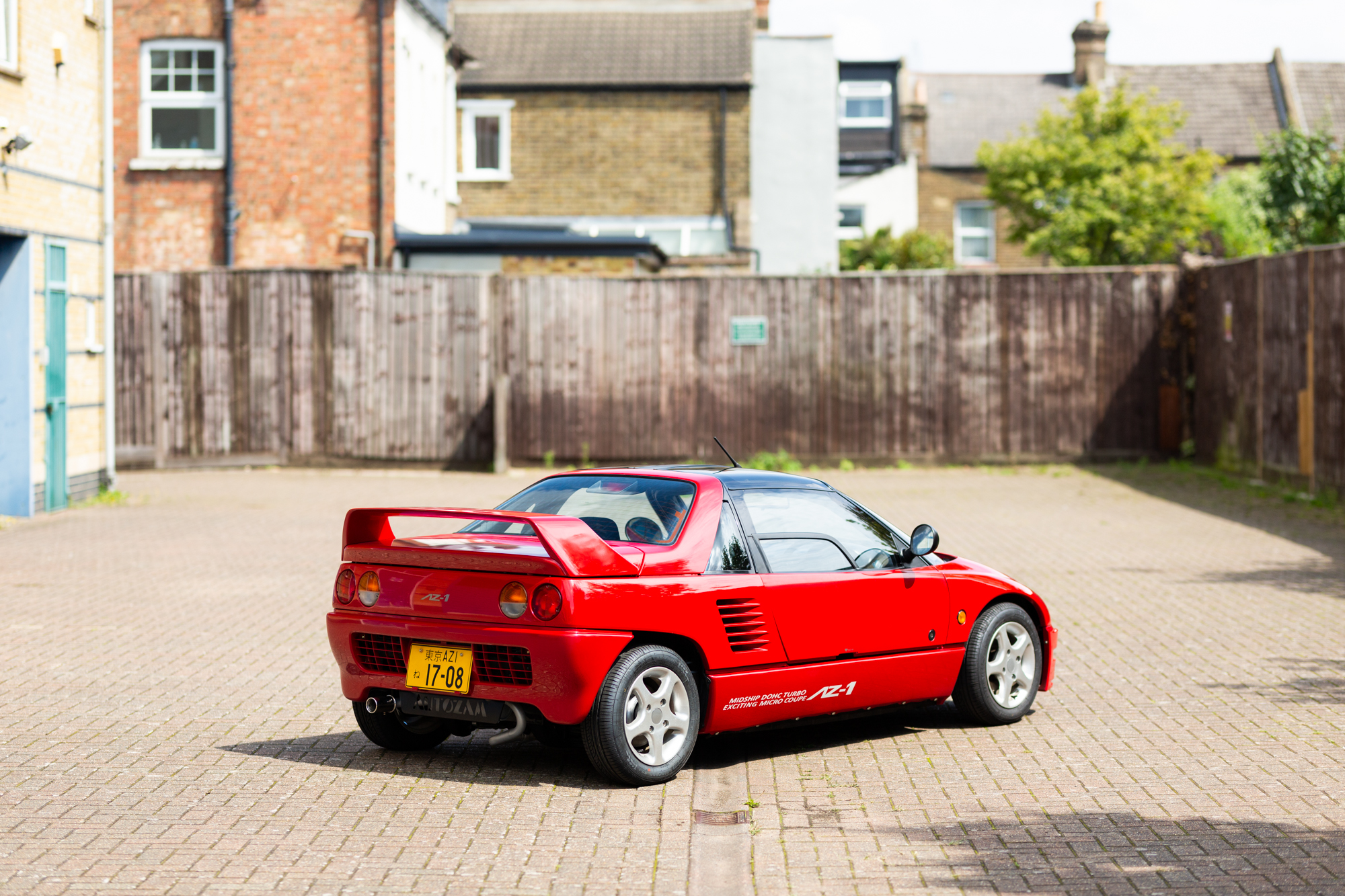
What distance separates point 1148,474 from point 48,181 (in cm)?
1432

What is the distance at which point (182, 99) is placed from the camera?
26625 mm

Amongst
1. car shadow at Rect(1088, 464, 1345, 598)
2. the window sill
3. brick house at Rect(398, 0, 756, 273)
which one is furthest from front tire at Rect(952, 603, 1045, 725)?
brick house at Rect(398, 0, 756, 273)

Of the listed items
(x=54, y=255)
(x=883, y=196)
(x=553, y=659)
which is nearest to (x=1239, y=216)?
(x=883, y=196)

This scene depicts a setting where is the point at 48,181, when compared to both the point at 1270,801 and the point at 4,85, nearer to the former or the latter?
the point at 4,85

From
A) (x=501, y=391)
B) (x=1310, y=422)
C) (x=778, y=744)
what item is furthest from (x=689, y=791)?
(x=501, y=391)

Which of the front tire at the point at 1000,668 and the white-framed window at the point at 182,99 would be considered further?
the white-framed window at the point at 182,99

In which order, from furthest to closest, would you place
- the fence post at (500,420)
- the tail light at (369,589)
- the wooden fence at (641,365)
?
the wooden fence at (641,365) < the fence post at (500,420) < the tail light at (369,589)

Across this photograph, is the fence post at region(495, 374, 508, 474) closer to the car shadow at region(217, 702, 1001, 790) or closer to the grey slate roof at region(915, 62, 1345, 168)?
the car shadow at region(217, 702, 1001, 790)

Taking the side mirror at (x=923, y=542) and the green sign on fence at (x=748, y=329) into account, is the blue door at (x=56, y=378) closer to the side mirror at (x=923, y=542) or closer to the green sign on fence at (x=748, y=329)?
the green sign on fence at (x=748, y=329)

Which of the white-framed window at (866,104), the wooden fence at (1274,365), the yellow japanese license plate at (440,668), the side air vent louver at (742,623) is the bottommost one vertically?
the yellow japanese license plate at (440,668)

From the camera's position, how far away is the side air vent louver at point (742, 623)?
21.9 ft

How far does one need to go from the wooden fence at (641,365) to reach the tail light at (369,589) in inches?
611

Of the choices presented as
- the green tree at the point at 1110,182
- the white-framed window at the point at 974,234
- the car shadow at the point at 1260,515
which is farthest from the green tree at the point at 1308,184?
the white-framed window at the point at 974,234

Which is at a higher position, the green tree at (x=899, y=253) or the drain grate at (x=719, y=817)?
the green tree at (x=899, y=253)
